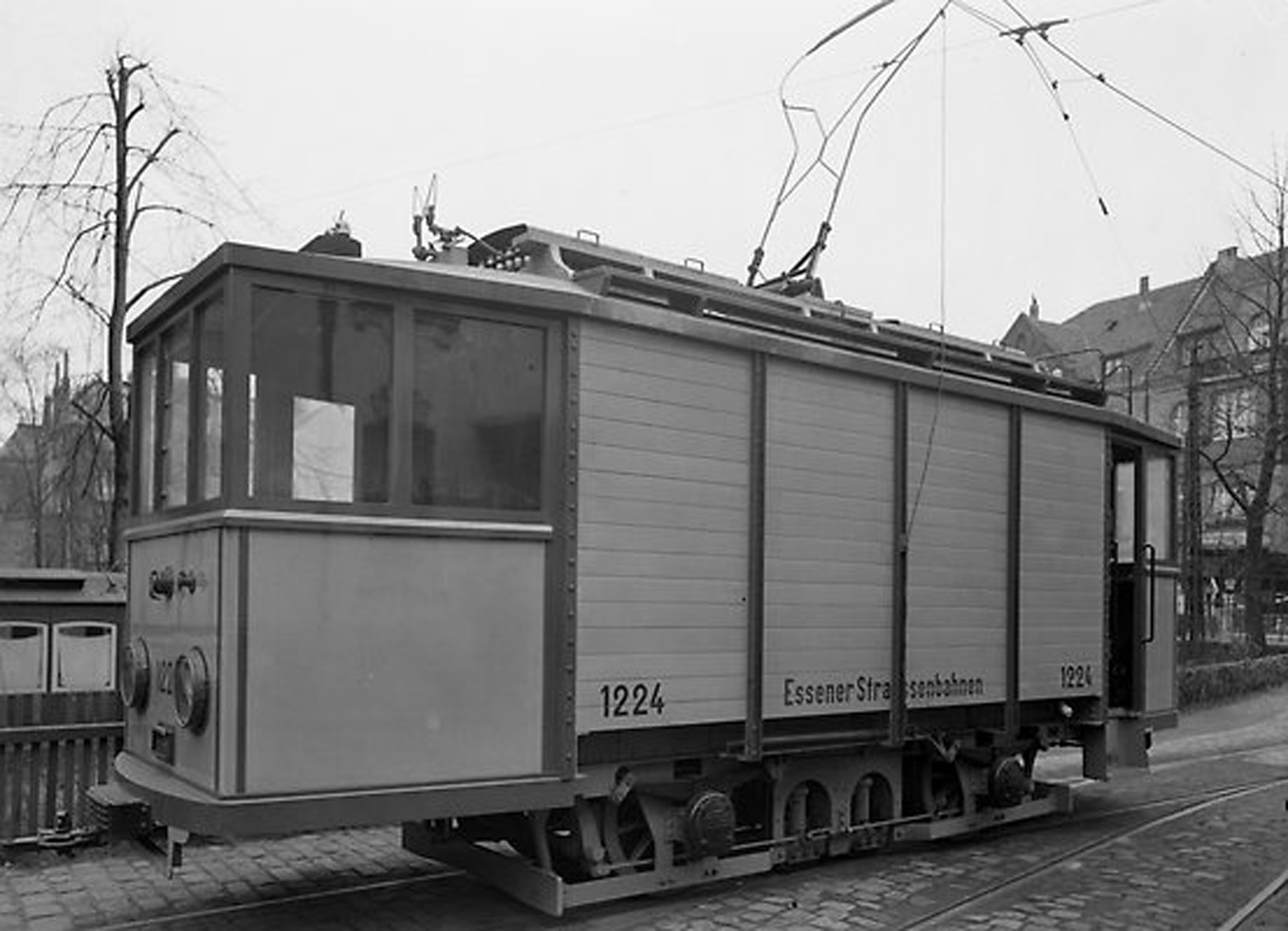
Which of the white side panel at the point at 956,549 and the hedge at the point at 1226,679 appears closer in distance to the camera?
the white side panel at the point at 956,549

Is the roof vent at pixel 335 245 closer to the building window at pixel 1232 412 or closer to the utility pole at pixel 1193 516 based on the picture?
the utility pole at pixel 1193 516

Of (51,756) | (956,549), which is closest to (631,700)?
(956,549)

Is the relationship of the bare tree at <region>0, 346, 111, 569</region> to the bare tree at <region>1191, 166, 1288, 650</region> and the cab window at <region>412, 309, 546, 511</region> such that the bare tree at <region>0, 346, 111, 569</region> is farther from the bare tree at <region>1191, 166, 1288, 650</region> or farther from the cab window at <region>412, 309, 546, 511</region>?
the bare tree at <region>1191, 166, 1288, 650</region>

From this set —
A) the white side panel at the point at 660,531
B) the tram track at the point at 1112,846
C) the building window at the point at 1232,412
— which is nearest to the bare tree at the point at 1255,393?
the building window at the point at 1232,412

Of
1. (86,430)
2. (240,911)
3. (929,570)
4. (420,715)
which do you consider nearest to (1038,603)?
(929,570)

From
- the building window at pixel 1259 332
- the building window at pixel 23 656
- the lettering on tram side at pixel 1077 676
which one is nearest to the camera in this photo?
the building window at pixel 23 656

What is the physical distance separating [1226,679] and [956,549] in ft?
44.7

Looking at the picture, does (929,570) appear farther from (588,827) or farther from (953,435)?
(588,827)

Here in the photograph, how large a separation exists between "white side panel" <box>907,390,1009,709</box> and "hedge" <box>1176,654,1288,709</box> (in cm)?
1082

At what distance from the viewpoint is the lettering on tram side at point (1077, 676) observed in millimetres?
9258

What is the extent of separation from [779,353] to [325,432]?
2715mm

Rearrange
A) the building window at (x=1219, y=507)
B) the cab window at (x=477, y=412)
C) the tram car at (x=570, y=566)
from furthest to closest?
the building window at (x=1219, y=507), the cab window at (x=477, y=412), the tram car at (x=570, y=566)

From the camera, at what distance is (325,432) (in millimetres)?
5738

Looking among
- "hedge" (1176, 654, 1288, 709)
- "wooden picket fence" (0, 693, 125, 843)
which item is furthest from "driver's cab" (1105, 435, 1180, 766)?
"hedge" (1176, 654, 1288, 709)
